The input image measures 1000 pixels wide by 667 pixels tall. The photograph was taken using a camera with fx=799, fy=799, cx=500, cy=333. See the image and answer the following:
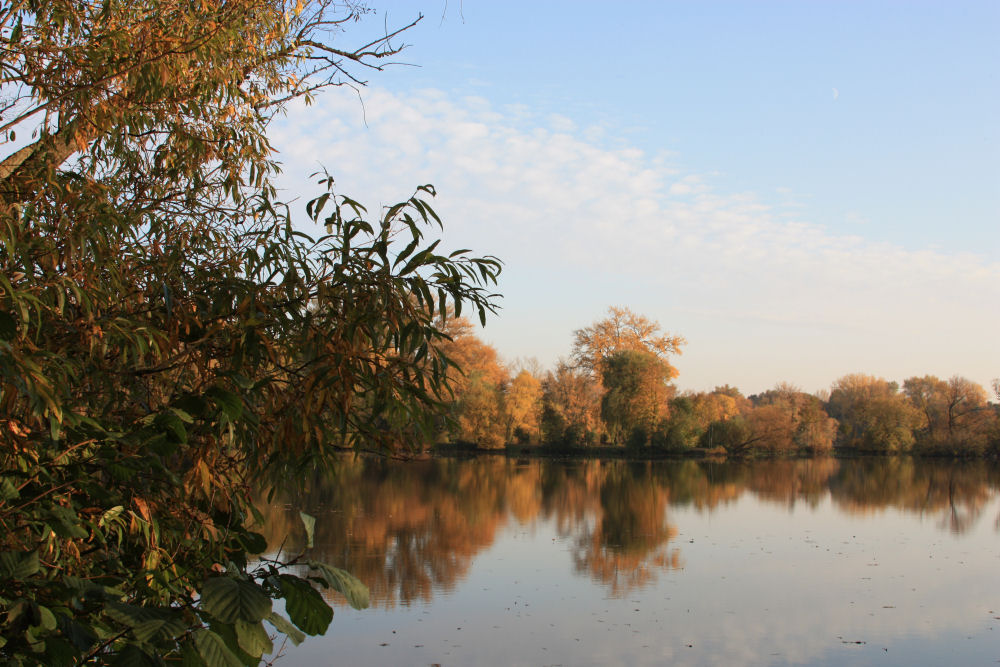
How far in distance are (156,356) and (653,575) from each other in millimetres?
8496

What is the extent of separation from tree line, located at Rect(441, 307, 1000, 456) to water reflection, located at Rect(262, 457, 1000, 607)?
5.26 m

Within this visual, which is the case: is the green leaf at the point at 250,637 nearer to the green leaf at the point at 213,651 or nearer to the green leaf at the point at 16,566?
the green leaf at the point at 213,651

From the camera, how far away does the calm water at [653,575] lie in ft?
22.5

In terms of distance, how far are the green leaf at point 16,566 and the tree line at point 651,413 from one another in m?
32.6

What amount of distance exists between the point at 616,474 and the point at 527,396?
41.8ft

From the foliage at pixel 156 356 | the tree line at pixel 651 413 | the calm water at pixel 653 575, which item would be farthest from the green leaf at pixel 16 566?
the tree line at pixel 651 413

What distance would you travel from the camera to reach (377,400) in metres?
2.35

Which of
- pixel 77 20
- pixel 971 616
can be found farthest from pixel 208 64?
pixel 971 616

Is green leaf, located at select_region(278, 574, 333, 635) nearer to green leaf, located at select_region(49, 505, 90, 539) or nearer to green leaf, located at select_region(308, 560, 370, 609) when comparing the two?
green leaf, located at select_region(308, 560, 370, 609)

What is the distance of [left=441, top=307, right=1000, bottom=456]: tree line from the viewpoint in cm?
3672

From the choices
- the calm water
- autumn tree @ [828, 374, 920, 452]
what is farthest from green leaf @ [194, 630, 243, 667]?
autumn tree @ [828, 374, 920, 452]

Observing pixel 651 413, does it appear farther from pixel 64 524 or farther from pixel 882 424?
pixel 64 524

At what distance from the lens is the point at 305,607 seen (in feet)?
4.87

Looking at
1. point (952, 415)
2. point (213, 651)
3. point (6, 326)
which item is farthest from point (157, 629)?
point (952, 415)
